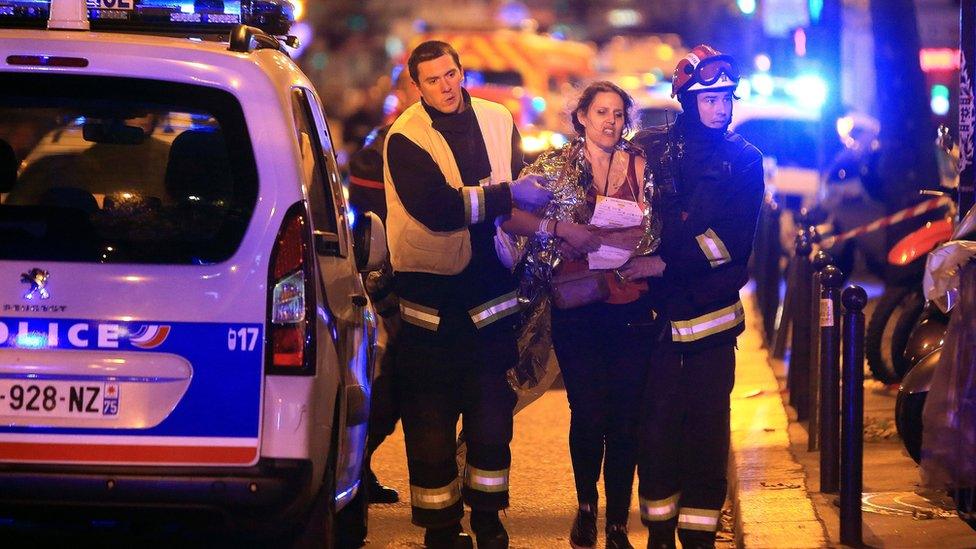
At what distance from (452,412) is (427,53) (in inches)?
56.6

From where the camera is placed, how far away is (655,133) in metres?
6.45

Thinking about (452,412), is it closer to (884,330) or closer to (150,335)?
(150,335)

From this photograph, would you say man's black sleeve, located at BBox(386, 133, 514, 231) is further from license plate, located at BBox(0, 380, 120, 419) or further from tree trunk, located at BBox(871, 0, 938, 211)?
tree trunk, located at BBox(871, 0, 938, 211)

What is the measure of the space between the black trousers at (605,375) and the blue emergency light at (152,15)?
171 centimetres

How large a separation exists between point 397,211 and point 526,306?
0.67 meters

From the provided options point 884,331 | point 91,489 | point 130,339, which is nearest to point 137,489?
point 91,489

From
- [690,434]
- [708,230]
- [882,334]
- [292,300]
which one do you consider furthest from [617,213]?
[882,334]

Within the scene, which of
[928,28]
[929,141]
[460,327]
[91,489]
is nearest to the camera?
[91,489]

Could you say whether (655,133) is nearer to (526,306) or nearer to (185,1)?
(526,306)

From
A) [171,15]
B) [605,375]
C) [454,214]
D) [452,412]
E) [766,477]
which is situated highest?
[171,15]

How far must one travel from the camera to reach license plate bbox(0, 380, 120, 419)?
4.94 meters

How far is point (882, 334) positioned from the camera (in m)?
9.89

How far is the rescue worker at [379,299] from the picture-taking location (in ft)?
23.0

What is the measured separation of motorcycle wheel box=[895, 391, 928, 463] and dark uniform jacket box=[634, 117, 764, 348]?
92cm
